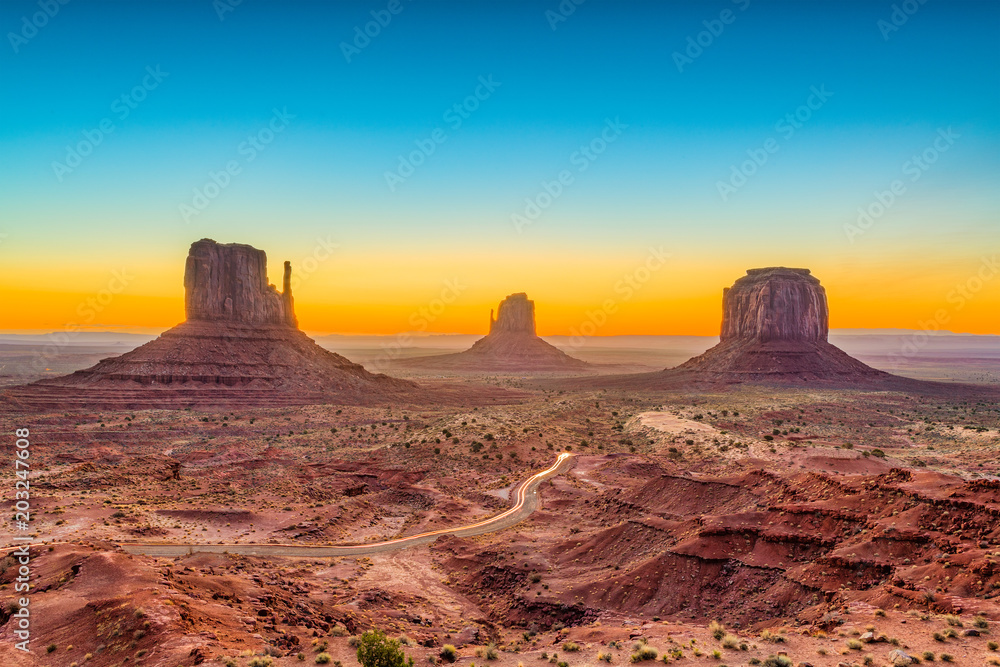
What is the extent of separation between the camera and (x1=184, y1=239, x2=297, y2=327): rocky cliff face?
316 ft

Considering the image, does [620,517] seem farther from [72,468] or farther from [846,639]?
[72,468]

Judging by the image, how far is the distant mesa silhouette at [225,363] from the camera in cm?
7938

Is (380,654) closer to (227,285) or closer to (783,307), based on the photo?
(227,285)

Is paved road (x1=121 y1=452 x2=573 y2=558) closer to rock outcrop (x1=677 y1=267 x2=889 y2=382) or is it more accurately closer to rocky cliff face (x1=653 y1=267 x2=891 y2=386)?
rocky cliff face (x1=653 y1=267 x2=891 y2=386)

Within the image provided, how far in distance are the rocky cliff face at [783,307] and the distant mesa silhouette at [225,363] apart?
261 feet

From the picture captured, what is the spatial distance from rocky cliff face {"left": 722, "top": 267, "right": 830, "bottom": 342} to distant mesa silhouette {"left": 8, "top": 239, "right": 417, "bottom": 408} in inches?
3132

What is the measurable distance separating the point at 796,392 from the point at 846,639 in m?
90.1

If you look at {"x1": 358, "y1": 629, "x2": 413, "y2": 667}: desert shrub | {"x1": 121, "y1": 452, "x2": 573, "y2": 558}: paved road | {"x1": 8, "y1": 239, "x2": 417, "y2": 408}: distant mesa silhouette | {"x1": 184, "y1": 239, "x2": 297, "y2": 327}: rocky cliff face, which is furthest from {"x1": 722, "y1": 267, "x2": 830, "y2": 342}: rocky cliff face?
{"x1": 358, "y1": 629, "x2": 413, "y2": 667}: desert shrub

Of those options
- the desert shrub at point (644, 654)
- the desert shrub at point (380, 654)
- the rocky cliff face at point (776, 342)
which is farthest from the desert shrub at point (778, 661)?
the rocky cliff face at point (776, 342)

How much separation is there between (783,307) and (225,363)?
11491 cm

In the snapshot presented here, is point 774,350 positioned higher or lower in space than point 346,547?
higher

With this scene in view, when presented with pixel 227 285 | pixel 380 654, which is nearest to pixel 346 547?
pixel 380 654

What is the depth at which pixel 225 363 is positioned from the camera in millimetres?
88188

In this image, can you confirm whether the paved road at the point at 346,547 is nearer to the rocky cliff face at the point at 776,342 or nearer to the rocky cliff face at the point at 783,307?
the rocky cliff face at the point at 776,342
